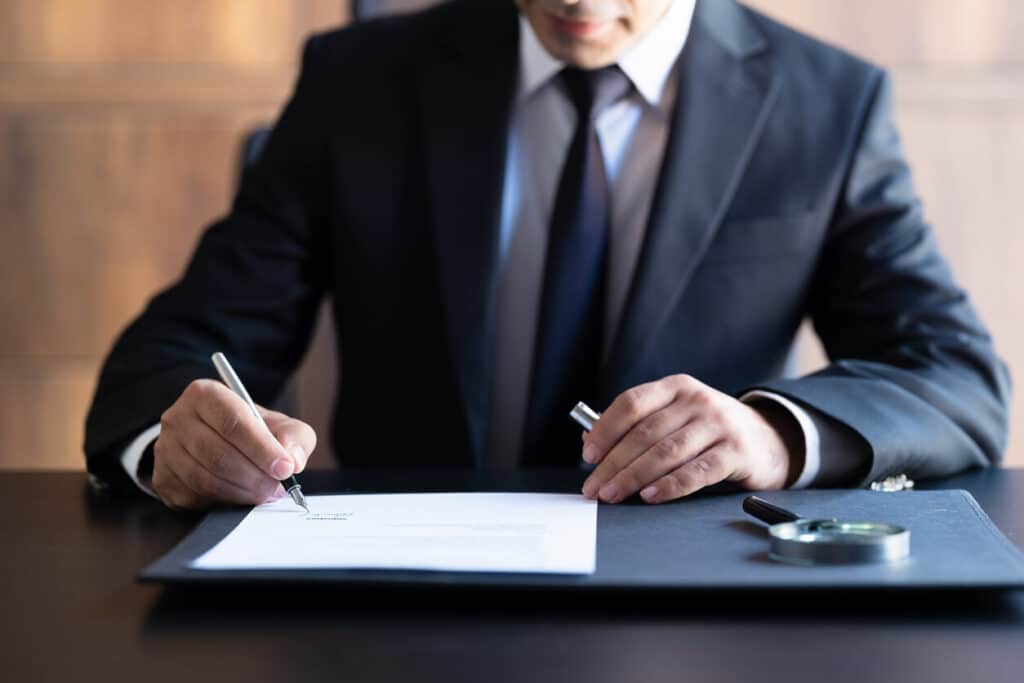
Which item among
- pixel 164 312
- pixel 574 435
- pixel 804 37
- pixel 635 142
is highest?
pixel 804 37

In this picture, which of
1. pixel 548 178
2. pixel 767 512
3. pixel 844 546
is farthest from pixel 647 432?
pixel 548 178

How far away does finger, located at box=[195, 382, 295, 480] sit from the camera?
99 centimetres

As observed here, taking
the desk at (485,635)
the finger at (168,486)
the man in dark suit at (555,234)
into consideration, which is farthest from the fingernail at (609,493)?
the man in dark suit at (555,234)

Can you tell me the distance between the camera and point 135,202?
240 centimetres

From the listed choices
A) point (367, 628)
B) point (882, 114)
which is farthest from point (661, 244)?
point (367, 628)

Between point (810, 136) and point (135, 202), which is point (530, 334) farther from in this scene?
point (135, 202)

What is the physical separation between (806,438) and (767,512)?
0.24 meters

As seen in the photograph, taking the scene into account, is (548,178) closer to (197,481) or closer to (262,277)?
(262,277)

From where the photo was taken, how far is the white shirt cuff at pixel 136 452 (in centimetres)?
116

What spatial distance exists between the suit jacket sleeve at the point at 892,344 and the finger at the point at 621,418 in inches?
6.8

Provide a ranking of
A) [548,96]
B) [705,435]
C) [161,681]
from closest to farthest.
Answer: [161,681] → [705,435] → [548,96]

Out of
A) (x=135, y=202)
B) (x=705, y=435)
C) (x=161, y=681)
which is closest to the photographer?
(x=161, y=681)

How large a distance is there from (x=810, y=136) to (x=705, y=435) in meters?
0.63

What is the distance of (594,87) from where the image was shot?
1499mm
